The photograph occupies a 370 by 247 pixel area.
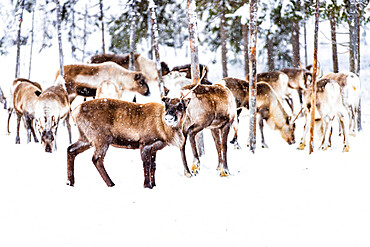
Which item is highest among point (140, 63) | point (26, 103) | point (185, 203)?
point (140, 63)

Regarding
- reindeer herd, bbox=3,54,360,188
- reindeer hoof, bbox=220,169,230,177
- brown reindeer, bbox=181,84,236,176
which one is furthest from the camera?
reindeer hoof, bbox=220,169,230,177

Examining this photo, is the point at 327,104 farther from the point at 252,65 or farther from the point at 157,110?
the point at 157,110

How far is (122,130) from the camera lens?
609cm

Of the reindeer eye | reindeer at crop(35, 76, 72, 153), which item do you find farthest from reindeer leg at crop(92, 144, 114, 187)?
reindeer at crop(35, 76, 72, 153)

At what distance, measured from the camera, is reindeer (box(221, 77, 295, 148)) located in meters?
10.9

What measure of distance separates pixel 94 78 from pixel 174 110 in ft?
23.1

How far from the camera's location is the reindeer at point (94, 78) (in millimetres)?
12219

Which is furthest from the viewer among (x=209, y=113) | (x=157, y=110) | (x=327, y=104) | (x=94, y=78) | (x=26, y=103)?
(x=94, y=78)

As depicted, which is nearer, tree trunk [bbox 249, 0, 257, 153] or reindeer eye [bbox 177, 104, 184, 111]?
reindeer eye [bbox 177, 104, 184, 111]

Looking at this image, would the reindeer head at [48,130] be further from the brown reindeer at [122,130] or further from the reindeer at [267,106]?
the reindeer at [267,106]

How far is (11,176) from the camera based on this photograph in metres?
6.37

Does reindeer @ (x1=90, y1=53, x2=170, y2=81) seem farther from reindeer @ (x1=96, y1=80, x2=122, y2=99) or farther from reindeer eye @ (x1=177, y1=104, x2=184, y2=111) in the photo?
reindeer eye @ (x1=177, y1=104, x2=184, y2=111)

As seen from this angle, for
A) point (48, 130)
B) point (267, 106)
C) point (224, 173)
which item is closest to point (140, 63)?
point (267, 106)

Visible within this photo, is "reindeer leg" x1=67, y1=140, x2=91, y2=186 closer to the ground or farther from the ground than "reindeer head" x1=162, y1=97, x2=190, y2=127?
closer to the ground
